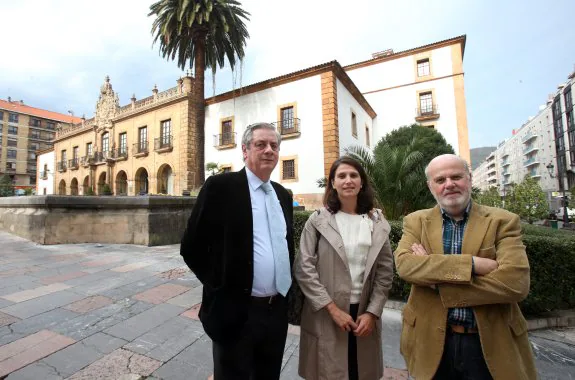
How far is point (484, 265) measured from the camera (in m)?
1.38

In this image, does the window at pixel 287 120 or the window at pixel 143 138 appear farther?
the window at pixel 143 138

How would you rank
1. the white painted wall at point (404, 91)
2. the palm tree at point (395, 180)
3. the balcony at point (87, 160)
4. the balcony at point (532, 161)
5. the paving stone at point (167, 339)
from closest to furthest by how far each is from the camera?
1. the paving stone at point (167, 339)
2. the palm tree at point (395, 180)
3. the white painted wall at point (404, 91)
4. the balcony at point (87, 160)
5. the balcony at point (532, 161)

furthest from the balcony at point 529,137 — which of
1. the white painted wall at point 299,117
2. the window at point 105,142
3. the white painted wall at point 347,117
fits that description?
the window at point 105,142

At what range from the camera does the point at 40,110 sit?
59406mm

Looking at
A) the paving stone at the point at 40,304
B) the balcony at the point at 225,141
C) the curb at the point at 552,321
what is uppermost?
the balcony at the point at 225,141

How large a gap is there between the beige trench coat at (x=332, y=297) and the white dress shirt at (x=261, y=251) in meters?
0.25

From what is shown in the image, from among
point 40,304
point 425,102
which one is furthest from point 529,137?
point 40,304

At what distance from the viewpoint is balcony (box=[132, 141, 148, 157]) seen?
2369 centimetres

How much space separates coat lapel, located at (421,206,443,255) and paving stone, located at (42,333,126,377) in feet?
9.22

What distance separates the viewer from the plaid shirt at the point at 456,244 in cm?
144

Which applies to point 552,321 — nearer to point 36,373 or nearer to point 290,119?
point 36,373

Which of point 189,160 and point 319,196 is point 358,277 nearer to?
point 319,196

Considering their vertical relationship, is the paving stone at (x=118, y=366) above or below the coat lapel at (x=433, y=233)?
below

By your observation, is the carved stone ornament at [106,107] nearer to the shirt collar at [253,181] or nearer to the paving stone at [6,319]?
the paving stone at [6,319]
